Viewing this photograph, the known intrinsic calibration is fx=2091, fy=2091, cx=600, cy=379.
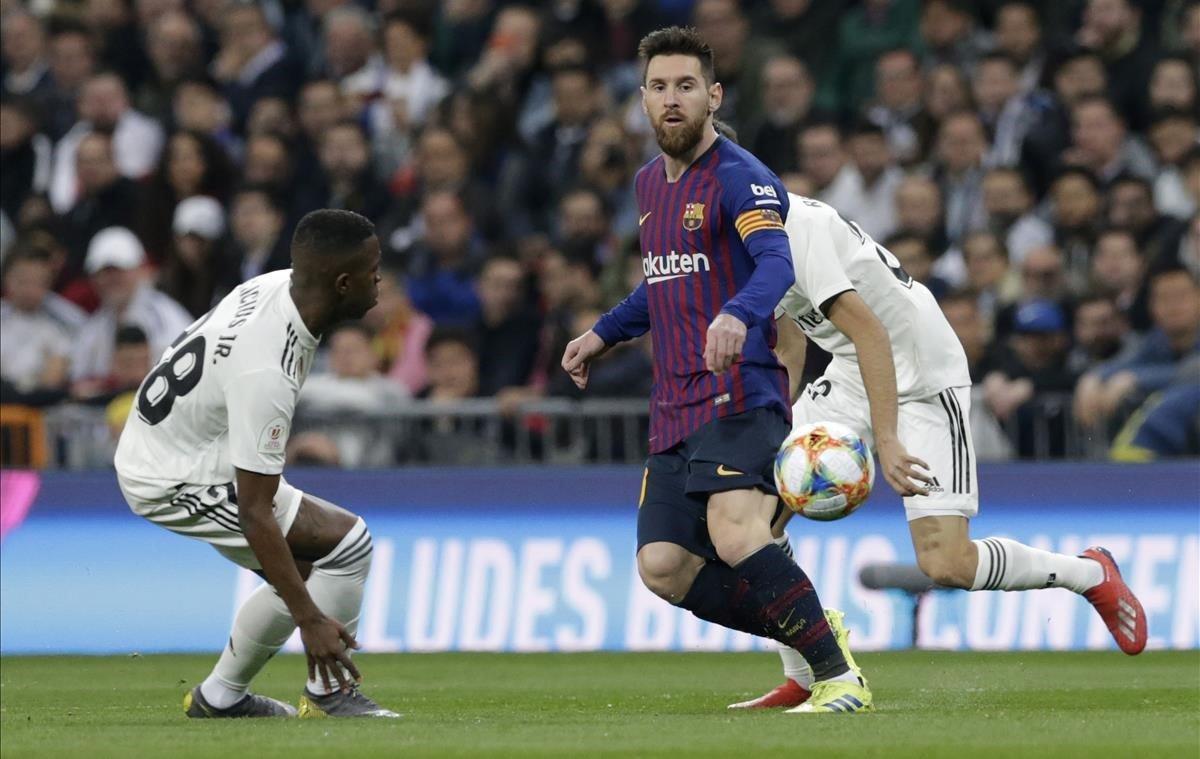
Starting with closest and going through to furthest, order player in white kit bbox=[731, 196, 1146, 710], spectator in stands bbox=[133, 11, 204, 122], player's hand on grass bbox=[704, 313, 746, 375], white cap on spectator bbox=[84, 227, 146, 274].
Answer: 1. player's hand on grass bbox=[704, 313, 746, 375]
2. player in white kit bbox=[731, 196, 1146, 710]
3. white cap on spectator bbox=[84, 227, 146, 274]
4. spectator in stands bbox=[133, 11, 204, 122]

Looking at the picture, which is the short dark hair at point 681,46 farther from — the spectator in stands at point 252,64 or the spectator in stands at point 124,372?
the spectator in stands at point 252,64

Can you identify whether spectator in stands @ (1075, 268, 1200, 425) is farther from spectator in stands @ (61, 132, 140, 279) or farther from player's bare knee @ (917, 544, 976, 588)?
spectator in stands @ (61, 132, 140, 279)

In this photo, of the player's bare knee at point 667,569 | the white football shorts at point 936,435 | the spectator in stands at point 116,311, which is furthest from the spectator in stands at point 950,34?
the player's bare knee at point 667,569

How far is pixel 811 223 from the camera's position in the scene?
8.36m

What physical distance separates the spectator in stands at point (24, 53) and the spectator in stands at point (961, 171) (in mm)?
8935

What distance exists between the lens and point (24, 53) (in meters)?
19.8

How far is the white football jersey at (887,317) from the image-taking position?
28.8ft

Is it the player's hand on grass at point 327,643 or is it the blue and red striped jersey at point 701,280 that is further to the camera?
the blue and red striped jersey at point 701,280

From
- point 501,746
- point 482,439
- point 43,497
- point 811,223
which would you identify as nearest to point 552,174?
point 482,439

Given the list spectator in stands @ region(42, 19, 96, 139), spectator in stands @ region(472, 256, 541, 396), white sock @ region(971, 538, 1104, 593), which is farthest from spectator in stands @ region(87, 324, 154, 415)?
white sock @ region(971, 538, 1104, 593)

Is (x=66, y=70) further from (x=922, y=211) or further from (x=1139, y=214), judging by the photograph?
(x=1139, y=214)

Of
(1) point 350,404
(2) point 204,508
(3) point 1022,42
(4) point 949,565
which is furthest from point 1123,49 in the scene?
(2) point 204,508

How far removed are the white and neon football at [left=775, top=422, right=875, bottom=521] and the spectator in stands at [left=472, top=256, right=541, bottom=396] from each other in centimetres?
683

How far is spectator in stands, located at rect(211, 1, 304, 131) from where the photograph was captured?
1883 centimetres
